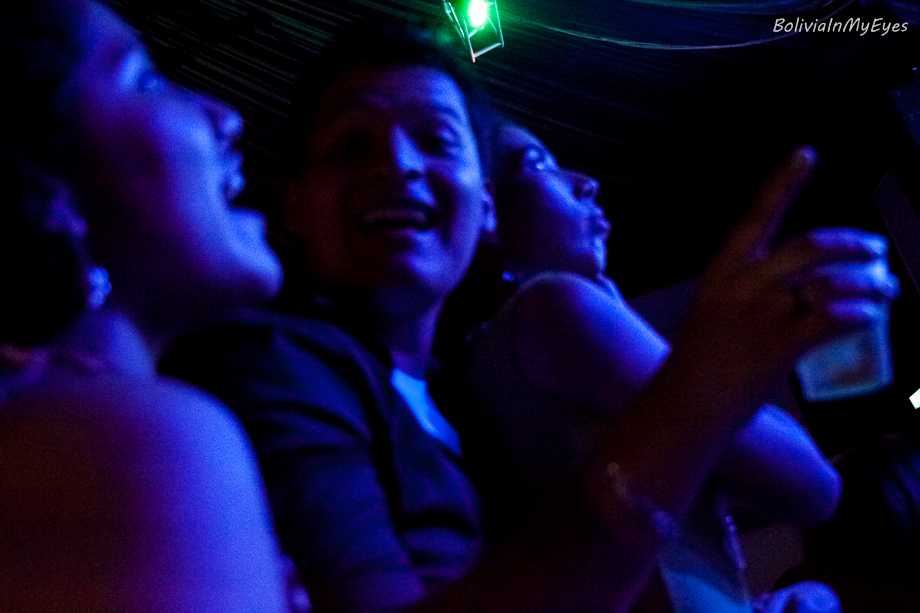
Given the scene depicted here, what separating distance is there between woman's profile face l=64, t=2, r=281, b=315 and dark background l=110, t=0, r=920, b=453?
72.8 inches

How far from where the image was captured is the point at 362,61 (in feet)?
3.52

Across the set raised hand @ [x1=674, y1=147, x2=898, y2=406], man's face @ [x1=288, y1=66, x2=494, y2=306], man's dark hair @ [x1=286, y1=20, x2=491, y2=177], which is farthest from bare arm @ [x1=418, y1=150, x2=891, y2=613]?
man's dark hair @ [x1=286, y1=20, x2=491, y2=177]

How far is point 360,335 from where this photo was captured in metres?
0.86

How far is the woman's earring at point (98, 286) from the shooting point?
614mm

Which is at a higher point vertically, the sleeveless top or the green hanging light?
the green hanging light

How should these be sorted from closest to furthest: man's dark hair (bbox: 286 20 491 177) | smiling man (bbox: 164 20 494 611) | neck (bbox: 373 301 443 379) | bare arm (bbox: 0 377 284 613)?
bare arm (bbox: 0 377 284 613), smiling man (bbox: 164 20 494 611), neck (bbox: 373 301 443 379), man's dark hair (bbox: 286 20 491 177)

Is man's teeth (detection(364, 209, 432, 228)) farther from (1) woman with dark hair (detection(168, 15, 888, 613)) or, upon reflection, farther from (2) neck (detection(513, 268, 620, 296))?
(2) neck (detection(513, 268, 620, 296))

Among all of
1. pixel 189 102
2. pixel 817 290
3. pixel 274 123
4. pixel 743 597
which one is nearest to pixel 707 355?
pixel 817 290

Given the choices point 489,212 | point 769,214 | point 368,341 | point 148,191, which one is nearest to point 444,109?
point 489,212

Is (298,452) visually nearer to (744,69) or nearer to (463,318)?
(744,69)

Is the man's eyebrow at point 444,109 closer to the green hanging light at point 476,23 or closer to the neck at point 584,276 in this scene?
the neck at point 584,276

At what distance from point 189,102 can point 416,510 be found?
504 millimetres

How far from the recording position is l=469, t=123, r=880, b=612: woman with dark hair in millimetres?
704

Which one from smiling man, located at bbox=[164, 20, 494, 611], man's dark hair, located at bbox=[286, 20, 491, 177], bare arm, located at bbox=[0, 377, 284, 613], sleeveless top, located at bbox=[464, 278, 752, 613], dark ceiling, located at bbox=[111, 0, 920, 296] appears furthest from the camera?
dark ceiling, located at bbox=[111, 0, 920, 296]
